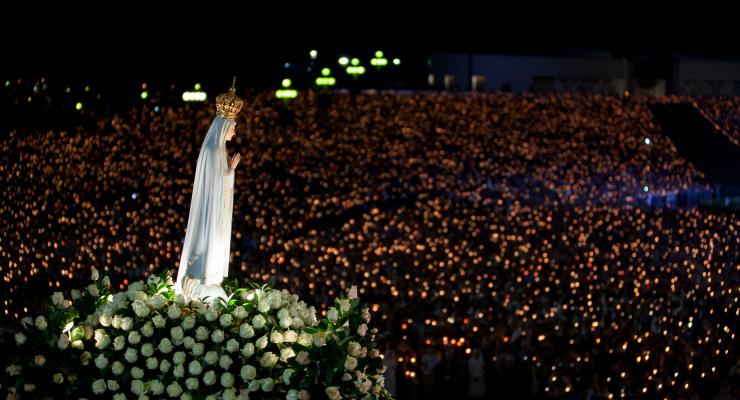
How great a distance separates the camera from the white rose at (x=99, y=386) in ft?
19.6

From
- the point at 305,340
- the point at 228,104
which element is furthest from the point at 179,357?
the point at 228,104

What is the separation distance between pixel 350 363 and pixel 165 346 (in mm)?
1018

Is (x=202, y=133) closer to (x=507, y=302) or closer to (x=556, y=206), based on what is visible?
(x=556, y=206)

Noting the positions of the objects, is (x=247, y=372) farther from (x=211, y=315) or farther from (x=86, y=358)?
(x=86, y=358)

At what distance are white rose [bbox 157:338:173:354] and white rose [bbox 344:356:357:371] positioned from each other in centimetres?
97

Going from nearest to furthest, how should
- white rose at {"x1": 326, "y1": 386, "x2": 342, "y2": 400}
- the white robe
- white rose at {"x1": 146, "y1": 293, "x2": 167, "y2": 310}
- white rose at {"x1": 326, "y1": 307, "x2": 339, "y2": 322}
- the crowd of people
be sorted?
white rose at {"x1": 326, "y1": 386, "x2": 342, "y2": 400} → white rose at {"x1": 146, "y1": 293, "x2": 167, "y2": 310} → white rose at {"x1": 326, "y1": 307, "x2": 339, "y2": 322} → the white robe → the crowd of people

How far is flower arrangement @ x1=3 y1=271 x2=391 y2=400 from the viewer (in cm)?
596

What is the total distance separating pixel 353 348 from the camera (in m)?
6.12

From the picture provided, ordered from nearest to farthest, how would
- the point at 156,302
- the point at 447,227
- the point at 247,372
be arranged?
the point at 247,372, the point at 156,302, the point at 447,227

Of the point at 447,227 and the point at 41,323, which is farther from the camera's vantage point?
the point at 447,227

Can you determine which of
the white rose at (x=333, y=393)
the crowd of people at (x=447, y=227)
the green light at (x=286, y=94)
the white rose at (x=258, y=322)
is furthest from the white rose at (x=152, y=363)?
the green light at (x=286, y=94)

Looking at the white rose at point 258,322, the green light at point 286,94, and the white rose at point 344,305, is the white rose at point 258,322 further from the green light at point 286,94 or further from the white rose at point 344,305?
the green light at point 286,94

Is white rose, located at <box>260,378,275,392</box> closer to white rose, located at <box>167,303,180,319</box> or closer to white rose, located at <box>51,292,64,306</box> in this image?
white rose, located at <box>167,303,180,319</box>

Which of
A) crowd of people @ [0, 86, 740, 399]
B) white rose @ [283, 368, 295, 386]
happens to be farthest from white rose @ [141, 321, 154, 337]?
crowd of people @ [0, 86, 740, 399]
